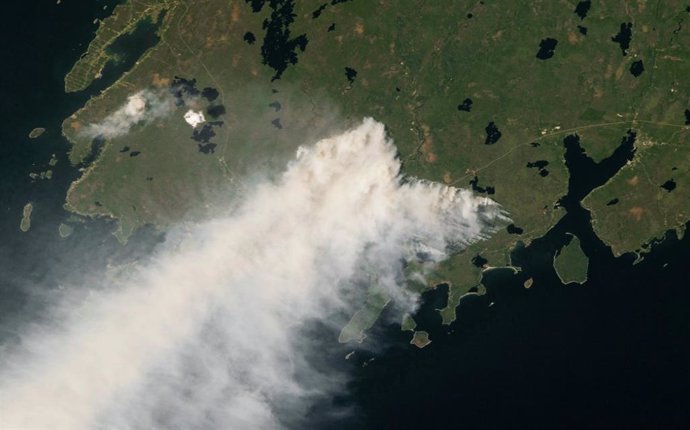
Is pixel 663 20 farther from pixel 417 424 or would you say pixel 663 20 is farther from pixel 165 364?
pixel 165 364

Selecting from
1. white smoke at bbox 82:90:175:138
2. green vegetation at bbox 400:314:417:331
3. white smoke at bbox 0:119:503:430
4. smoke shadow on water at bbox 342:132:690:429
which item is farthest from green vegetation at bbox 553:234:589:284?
white smoke at bbox 82:90:175:138

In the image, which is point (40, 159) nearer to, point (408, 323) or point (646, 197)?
point (408, 323)

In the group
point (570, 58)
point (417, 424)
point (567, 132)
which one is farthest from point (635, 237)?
point (417, 424)

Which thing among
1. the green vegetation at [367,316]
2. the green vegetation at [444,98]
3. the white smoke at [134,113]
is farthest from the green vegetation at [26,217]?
the green vegetation at [367,316]

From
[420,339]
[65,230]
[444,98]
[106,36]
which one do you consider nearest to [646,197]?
[444,98]

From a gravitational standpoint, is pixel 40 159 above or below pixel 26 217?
above

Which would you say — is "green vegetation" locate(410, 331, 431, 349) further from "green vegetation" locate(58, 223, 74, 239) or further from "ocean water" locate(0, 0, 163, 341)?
"green vegetation" locate(58, 223, 74, 239)
